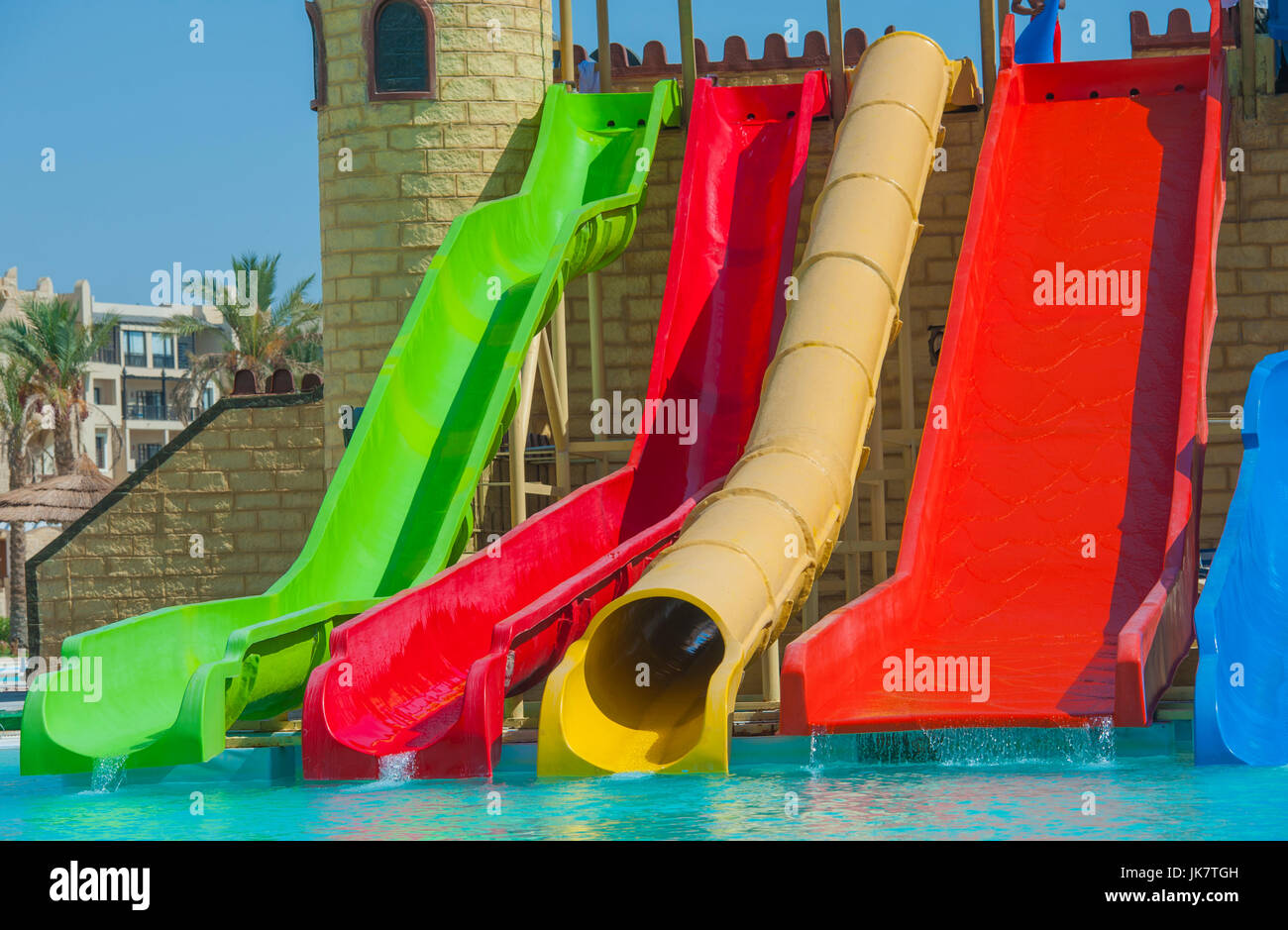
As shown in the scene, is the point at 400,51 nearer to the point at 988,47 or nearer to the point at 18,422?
the point at 988,47

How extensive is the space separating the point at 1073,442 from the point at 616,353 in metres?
4.75

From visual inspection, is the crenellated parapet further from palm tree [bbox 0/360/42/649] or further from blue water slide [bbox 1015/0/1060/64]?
palm tree [bbox 0/360/42/649]

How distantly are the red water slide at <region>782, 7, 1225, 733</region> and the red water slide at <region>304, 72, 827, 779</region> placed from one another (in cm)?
156

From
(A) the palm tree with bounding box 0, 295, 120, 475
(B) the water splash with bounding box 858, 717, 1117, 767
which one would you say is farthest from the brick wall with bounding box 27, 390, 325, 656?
(A) the palm tree with bounding box 0, 295, 120, 475

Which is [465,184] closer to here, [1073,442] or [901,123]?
[901,123]

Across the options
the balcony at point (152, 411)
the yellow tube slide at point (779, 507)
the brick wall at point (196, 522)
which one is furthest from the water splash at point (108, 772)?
the balcony at point (152, 411)

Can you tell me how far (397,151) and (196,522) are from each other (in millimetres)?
3523

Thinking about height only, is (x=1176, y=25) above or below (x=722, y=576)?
above

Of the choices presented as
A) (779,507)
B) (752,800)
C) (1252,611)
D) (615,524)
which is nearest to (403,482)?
(615,524)

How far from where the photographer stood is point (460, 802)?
7.85 metres

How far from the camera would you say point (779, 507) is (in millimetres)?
10016

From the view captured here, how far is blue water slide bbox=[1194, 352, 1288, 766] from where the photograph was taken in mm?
8125
